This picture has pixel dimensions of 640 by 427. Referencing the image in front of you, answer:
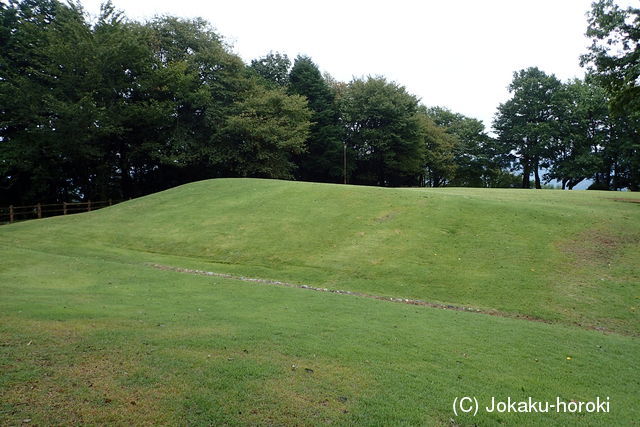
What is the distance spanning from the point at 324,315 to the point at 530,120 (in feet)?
212

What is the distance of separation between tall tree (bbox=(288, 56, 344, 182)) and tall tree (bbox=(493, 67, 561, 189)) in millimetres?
28262

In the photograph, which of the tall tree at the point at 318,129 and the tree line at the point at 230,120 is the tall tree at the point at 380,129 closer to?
the tree line at the point at 230,120

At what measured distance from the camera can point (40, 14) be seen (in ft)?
128

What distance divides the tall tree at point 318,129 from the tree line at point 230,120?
21 cm

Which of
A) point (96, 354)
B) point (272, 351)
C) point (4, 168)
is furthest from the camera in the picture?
point (4, 168)

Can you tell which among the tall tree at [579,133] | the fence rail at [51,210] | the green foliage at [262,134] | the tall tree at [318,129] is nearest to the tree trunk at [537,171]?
the tall tree at [579,133]

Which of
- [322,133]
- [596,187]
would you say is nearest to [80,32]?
[322,133]

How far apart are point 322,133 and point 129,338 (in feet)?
169

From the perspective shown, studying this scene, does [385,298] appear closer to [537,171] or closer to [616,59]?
[616,59]

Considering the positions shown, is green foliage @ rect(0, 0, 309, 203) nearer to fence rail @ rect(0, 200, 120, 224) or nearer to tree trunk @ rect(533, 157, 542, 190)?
fence rail @ rect(0, 200, 120, 224)

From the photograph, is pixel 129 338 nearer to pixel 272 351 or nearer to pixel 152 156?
pixel 272 351

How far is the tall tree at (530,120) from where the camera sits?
5922 centimetres

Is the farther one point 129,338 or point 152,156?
point 152,156

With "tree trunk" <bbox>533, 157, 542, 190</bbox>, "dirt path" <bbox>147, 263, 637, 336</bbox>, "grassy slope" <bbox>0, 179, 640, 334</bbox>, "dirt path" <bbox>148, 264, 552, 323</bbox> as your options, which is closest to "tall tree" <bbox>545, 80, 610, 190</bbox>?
"tree trunk" <bbox>533, 157, 542, 190</bbox>
